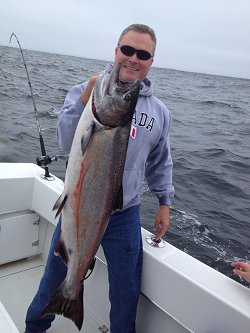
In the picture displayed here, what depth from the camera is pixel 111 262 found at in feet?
9.21

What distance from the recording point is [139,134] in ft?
8.75

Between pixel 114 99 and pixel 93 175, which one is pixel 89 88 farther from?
pixel 93 175

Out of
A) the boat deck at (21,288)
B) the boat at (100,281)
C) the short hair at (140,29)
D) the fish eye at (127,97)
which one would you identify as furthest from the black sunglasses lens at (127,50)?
the boat deck at (21,288)

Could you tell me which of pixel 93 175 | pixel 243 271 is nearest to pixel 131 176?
pixel 93 175

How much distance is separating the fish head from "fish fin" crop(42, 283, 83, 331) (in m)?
1.20

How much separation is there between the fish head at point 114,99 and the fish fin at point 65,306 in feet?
3.92

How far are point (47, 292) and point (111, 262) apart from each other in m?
0.58

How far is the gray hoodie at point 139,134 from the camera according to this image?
2.46m

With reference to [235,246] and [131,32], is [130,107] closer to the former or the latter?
[131,32]

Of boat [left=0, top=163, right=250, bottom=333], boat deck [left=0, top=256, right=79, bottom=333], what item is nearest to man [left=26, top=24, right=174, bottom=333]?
boat [left=0, top=163, right=250, bottom=333]

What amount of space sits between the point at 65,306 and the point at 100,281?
1.05 metres

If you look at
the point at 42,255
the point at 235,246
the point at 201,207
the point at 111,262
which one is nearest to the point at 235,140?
the point at 201,207

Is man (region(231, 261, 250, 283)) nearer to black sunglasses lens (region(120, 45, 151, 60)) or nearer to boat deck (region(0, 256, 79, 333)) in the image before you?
black sunglasses lens (region(120, 45, 151, 60))

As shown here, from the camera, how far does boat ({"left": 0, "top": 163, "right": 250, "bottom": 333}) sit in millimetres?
2545
